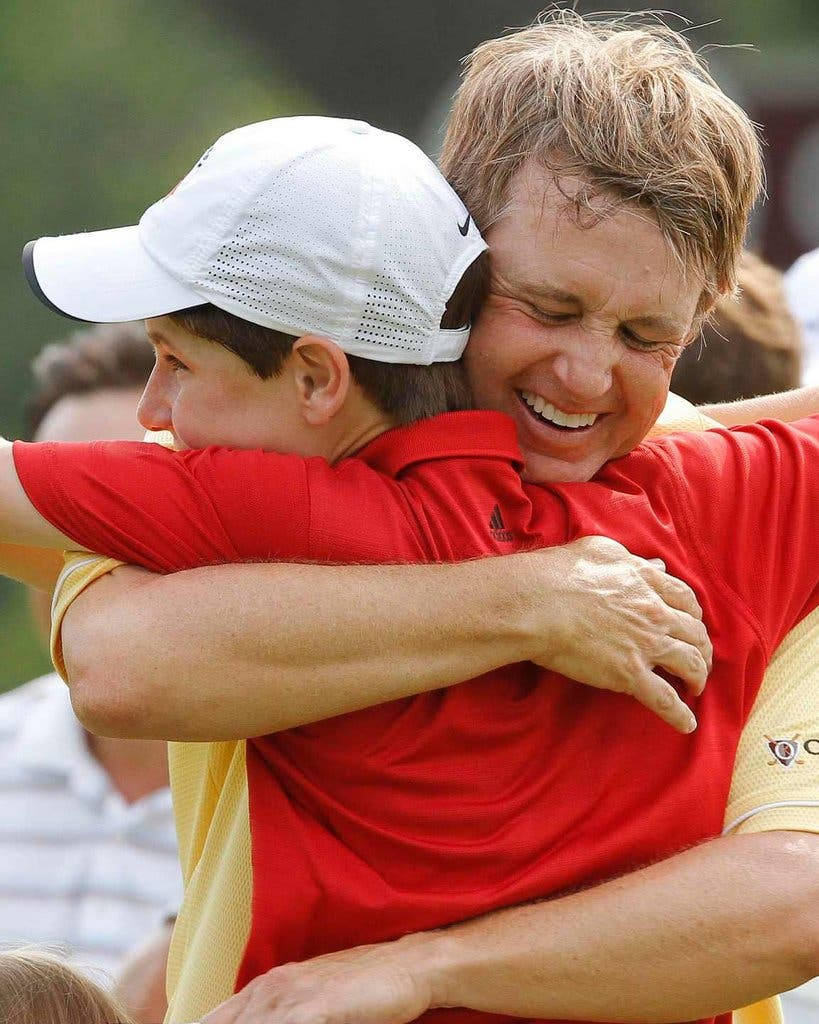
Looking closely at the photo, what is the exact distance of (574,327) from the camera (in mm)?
2121

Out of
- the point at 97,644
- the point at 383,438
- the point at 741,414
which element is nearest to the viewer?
the point at 97,644

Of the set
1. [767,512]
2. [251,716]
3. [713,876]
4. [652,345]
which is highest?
[652,345]

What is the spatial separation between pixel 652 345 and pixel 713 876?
73 centimetres

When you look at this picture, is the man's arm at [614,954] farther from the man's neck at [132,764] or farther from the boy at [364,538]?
the man's neck at [132,764]

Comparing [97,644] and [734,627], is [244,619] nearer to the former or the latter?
[97,644]

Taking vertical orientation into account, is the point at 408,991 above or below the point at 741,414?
below

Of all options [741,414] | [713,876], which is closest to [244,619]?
[713,876]

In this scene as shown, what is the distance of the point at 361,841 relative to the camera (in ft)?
6.42

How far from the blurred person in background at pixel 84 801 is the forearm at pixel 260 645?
2.49m

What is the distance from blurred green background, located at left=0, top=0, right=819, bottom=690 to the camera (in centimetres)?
860

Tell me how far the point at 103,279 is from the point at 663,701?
0.95 m

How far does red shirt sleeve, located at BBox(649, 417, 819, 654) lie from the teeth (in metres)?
0.11

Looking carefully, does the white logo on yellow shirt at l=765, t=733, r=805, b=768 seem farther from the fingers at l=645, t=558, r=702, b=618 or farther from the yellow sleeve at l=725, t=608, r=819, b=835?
the fingers at l=645, t=558, r=702, b=618

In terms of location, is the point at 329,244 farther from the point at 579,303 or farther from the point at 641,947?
the point at 641,947
